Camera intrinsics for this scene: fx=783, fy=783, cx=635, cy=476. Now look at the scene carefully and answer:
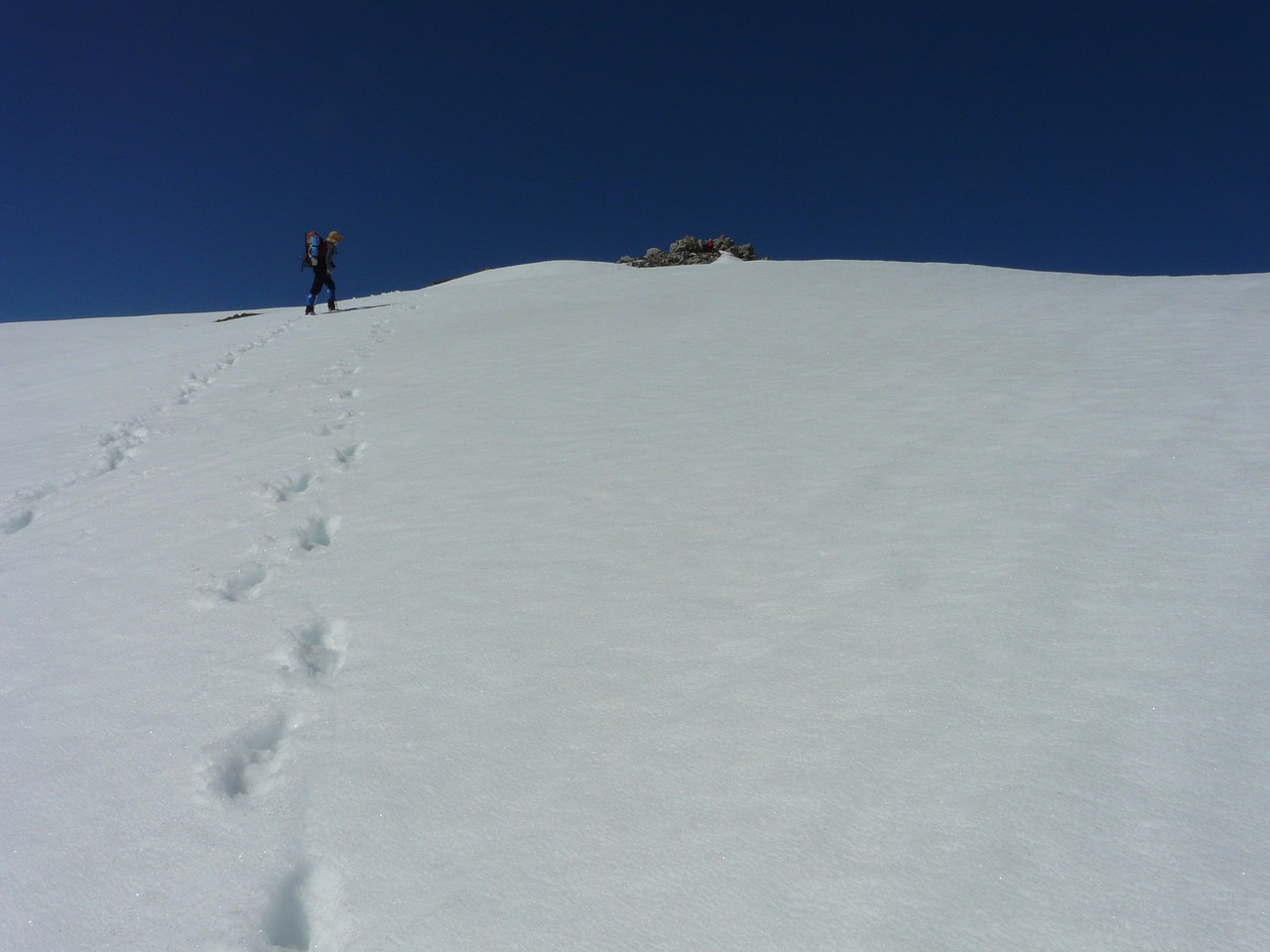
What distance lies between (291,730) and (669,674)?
1.32 meters

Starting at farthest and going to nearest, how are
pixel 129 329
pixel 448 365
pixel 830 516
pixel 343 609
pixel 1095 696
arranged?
1. pixel 129 329
2. pixel 448 365
3. pixel 830 516
4. pixel 343 609
5. pixel 1095 696

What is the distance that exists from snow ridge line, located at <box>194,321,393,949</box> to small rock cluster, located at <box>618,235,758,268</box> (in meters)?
29.5

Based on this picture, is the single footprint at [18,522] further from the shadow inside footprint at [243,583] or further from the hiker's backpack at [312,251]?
the hiker's backpack at [312,251]

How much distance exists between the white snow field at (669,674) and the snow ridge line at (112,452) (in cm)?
4

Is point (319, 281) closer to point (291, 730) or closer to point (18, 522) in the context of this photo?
point (18, 522)

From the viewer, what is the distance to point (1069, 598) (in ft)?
9.82

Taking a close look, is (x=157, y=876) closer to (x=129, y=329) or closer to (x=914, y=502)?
(x=914, y=502)

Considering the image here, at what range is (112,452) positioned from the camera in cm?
619

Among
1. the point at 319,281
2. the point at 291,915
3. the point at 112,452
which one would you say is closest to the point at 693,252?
the point at 319,281

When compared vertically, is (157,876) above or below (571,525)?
below

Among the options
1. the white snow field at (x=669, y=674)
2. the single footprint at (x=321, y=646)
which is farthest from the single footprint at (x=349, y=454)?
the single footprint at (x=321, y=646)

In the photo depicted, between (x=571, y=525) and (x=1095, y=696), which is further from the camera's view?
(x=571, y=525)

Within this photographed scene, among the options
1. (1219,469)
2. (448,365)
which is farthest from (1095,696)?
(448,365)

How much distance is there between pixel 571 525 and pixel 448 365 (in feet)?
15.0
